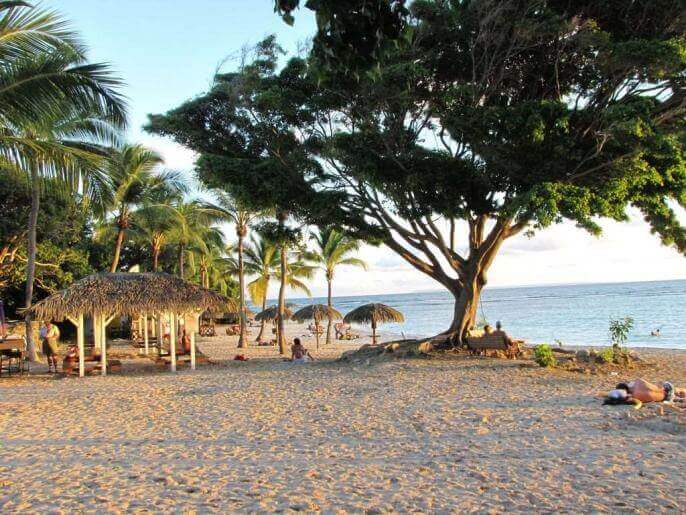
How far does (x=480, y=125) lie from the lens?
1243cm

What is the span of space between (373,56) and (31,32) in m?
7.15

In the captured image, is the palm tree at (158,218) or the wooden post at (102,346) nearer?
the wooden post at (102,346)

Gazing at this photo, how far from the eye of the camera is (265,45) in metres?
15.0

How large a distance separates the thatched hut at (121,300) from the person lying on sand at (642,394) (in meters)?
10.1

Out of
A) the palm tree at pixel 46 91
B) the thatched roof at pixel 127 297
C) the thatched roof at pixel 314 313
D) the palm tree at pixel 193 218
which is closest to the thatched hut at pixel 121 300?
the thatched roof at pixel 127 297

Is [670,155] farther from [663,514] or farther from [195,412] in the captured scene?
A: [195,412]

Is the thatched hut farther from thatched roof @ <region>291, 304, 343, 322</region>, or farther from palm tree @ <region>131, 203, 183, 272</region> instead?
thatched roof @ <region>291, 304, 343, 322</region>

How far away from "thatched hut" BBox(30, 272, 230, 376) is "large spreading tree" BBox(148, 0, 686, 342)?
3.06 m

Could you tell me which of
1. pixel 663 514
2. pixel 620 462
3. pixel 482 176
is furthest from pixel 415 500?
pixel 482 176

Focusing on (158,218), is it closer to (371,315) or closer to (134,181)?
(134,181)

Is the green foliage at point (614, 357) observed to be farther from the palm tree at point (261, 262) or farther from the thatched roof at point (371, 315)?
the palm tree at point (261, 262)

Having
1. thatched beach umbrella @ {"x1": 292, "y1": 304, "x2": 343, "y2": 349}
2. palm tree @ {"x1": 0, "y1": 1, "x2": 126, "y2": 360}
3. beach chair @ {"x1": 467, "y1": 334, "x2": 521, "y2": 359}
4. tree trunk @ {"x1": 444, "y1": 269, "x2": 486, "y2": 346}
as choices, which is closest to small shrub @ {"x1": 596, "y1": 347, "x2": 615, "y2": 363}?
beach chair @ {"x1": 467, "y1": 334, "x2": 521, "y2": 359}

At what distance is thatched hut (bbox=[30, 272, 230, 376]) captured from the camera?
1396 cm

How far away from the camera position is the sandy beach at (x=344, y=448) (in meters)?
4.76
